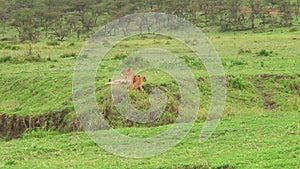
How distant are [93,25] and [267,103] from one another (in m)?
35.1

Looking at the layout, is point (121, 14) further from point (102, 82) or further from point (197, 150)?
point (197, 150)

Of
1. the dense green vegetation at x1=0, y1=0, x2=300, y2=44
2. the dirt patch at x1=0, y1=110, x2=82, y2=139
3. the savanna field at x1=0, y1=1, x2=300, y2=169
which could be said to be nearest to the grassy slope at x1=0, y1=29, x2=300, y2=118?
the savanna field at x1=0, y1=1, x2=300, y2=169

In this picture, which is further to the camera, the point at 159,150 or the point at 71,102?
the point at 71,102

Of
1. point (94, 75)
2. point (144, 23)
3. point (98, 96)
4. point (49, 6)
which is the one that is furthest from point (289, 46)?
point (49, 6)

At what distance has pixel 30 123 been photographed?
15.1 m

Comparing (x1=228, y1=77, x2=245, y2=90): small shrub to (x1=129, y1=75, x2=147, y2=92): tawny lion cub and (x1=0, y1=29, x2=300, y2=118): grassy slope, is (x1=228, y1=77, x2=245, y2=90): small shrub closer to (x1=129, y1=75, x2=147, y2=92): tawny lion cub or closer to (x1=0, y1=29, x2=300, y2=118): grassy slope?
(x1=0, y1=29, x2=300, y2=118): grassy slope

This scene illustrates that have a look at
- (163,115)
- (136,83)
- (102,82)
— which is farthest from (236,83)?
(102,82)

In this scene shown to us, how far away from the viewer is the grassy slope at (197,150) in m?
9.48

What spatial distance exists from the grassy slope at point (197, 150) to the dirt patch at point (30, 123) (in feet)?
5.60

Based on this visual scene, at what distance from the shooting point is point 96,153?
10.9m

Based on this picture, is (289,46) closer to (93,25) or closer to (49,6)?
(93,25)

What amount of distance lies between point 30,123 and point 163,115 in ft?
13.4

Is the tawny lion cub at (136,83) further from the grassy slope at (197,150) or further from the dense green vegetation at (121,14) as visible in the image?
the dense green vegetation at (121,14)

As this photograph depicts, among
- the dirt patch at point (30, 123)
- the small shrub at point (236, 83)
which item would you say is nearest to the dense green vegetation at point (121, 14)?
the small shrub at point (236, 83)
